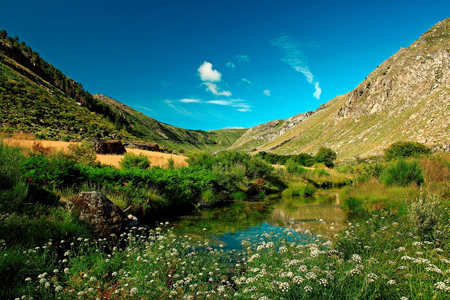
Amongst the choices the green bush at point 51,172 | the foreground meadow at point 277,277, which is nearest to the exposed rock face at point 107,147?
the green bush at point 51,172

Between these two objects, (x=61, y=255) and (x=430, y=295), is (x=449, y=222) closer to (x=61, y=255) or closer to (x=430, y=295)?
(x=430, y=295)

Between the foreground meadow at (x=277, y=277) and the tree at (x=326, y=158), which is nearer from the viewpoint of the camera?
the foreground meadow at (x=277, y=277)

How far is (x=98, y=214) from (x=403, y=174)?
624 inches

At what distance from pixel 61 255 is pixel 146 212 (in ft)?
17.3

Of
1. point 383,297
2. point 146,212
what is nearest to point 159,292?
point 383,297

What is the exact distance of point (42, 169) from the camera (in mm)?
8953

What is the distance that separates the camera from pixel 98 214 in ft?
22.8

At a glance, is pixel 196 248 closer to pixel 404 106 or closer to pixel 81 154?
pixel 81 154

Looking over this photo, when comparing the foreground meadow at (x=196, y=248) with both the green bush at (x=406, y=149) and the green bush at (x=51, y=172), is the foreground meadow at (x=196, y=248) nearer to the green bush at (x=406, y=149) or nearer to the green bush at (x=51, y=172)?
the green bush at (x=51, y=172)

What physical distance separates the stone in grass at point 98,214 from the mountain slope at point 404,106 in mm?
64341

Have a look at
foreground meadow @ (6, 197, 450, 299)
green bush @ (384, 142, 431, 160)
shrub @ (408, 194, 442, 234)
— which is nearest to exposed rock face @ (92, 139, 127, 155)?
foreground meadow @ (6, 197, 450, 299)

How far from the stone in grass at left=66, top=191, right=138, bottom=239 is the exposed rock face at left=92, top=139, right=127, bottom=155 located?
17628 millimetres

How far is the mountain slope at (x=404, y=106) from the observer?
205 feet

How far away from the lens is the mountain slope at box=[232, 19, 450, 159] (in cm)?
6250
